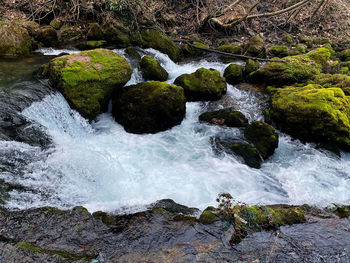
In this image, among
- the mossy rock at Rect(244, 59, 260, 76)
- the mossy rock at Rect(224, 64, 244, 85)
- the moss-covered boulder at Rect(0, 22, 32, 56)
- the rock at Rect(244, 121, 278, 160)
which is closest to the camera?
the rock at Rect(244, 121, 278, 160)

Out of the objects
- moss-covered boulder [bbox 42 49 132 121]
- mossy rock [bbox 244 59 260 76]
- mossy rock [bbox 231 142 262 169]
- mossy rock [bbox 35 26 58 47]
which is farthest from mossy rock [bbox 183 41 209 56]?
mossy rock [bbox 231 142 262 169]

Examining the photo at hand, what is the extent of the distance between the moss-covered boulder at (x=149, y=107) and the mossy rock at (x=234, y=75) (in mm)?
3057

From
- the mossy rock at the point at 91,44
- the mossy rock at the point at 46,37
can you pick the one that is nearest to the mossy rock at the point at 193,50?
the mossy rock at the point at 91,44

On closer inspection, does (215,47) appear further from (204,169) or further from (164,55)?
(204,169)

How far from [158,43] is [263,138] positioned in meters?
6.50

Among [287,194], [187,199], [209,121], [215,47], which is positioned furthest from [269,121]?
[215,47]

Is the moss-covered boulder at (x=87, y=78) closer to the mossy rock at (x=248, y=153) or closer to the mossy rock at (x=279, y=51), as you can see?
the mossy rock at (x=248, y=153)

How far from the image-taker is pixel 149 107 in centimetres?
672

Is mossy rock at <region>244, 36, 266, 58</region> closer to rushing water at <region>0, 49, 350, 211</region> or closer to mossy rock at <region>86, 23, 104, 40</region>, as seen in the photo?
rushing water at <region>0, 49, 350, 211</region>

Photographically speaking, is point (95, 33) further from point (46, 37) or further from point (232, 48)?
point (232, 48)

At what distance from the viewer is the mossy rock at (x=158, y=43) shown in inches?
421

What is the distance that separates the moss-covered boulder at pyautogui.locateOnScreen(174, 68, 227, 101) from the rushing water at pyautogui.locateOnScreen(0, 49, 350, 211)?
3.84 ft

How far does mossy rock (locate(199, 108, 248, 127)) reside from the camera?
7.05m

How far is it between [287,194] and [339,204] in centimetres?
86
